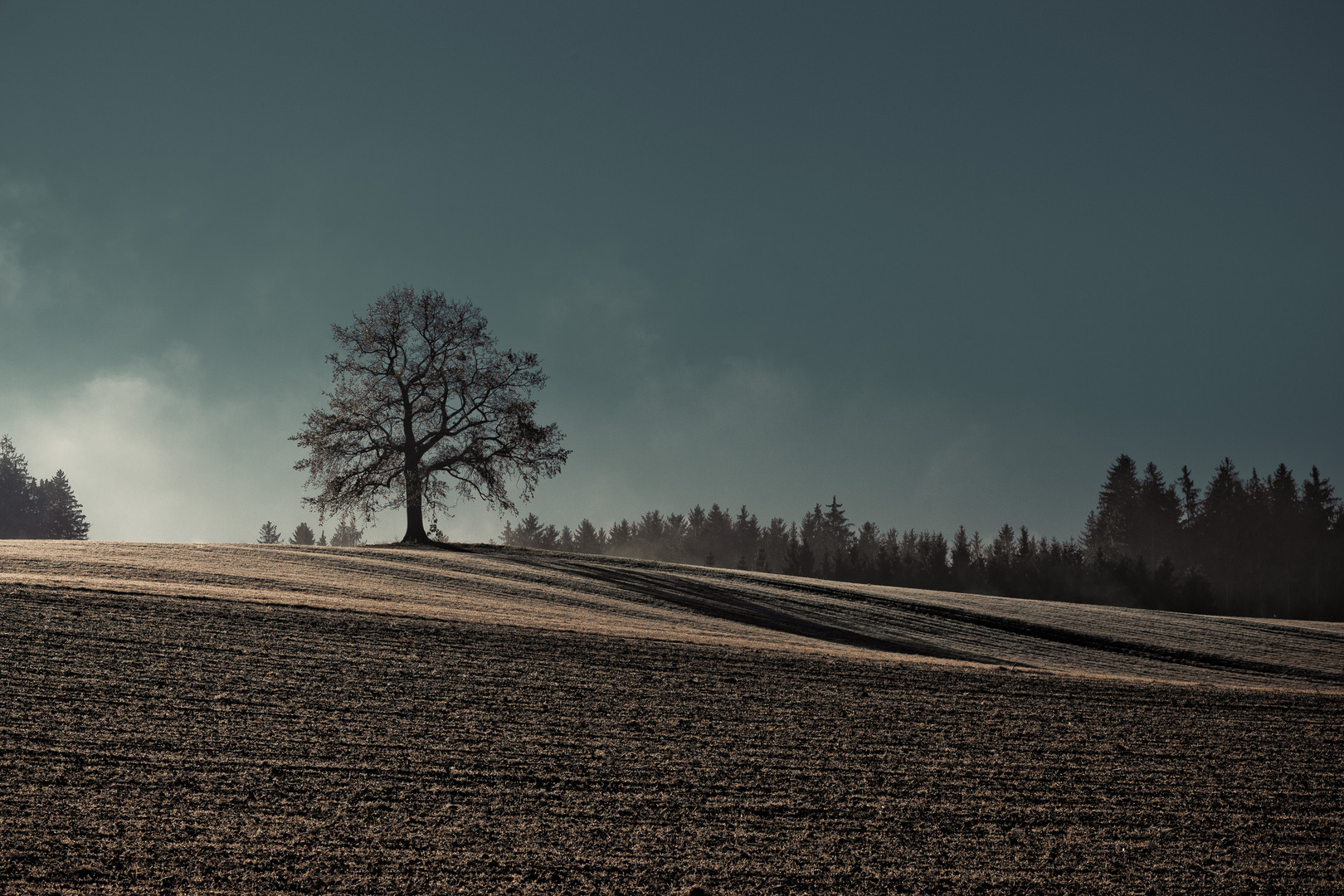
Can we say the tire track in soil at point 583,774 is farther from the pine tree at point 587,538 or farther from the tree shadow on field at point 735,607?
the pine tree at point 587,538

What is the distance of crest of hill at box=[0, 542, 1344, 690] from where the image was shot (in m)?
15.4

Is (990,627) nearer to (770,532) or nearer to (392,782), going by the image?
(392,782)

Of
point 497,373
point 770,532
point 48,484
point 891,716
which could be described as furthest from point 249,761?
point 770,532

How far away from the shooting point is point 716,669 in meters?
12.2

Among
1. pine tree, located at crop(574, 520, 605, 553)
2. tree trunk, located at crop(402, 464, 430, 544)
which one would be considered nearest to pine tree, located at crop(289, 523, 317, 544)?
pine tree, located at crop(574, 520, 605, 553)

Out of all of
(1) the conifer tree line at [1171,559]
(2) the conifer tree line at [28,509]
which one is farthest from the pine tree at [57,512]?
(1) the conifer tree line at [1171,559]

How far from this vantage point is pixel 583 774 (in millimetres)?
7879

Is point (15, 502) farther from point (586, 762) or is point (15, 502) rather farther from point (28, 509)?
point (586, 762)

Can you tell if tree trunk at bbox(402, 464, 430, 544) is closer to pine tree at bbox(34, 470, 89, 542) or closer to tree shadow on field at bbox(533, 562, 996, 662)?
Answer: tree shadow on field at bbox(533, 562, 996, 662)

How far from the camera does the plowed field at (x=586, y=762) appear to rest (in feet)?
20.9

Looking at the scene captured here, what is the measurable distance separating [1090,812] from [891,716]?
9.19 ft

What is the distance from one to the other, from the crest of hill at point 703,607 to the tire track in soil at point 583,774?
3.18 m

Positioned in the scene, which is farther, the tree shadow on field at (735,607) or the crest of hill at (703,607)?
the tree shadow on field at (735,607)

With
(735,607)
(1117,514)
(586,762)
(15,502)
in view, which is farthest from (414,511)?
(1117,514)
